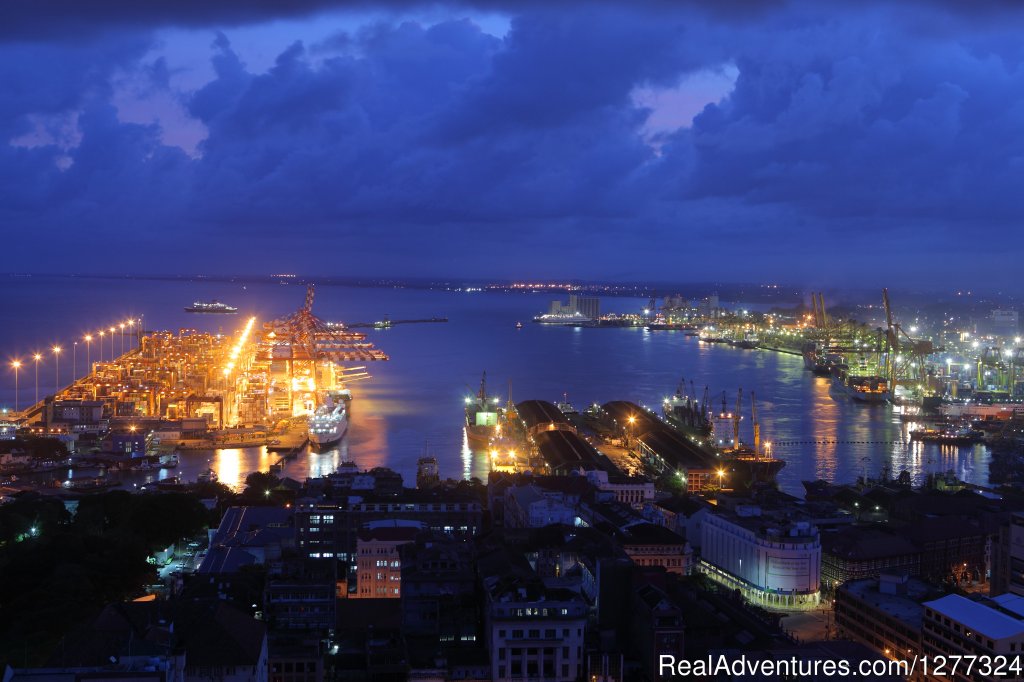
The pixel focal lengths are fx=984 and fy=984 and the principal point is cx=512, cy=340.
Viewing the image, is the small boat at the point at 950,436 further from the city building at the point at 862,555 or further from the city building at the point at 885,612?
the city building at the point at 885,612

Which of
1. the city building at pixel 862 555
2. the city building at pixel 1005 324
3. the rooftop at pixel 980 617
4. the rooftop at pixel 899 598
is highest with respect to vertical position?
the city building at pixel 1005 324

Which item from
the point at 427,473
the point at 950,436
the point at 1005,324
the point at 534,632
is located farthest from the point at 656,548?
the point at 1005,324

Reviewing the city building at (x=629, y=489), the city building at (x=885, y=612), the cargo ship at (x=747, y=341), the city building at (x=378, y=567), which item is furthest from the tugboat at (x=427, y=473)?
the cargo ship at (x=747, y=341)

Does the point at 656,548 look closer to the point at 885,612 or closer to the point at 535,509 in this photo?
the point at 535,509

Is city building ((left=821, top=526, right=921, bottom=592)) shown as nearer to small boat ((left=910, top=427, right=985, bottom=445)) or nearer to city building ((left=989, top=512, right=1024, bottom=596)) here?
city building ((left=989, top=512, right=1024, bottom=596))

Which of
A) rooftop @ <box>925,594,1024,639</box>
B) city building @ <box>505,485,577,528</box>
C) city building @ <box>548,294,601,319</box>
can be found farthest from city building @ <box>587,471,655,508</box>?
city building @ <box>548,294,601,319</box>
